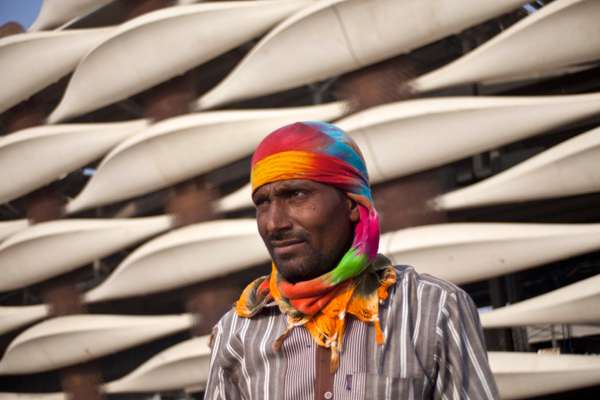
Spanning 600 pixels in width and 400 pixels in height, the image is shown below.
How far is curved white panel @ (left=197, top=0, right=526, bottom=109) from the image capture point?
14.9m

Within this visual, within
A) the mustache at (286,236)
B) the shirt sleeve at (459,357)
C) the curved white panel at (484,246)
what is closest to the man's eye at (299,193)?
the mustache at (286,236)

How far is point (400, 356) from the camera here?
7.87 ft

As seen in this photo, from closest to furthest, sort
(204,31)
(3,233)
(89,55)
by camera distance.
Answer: (204,31), (89,55), (3,233)

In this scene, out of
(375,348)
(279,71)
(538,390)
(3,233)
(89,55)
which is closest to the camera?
(375,348)

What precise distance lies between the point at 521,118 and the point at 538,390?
18.0ft

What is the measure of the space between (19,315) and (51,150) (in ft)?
17.3

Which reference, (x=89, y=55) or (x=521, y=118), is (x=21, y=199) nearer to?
(x=89, y=55)

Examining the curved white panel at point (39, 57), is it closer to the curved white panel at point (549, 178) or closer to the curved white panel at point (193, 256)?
the curved white panel at point (193, 256)

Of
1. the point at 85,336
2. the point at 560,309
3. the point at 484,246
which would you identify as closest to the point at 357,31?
the point at 484,246

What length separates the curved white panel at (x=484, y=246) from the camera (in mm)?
13844

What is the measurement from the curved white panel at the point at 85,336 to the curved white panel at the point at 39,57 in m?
7.49

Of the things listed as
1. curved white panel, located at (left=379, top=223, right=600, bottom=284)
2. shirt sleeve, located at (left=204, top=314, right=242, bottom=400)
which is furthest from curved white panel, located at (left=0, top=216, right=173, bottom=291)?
shirt sleeve, located at (left=204, top=314, right=242, bottom=400)

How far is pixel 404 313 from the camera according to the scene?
2465mm

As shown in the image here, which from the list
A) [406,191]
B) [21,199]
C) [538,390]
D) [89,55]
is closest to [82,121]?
[21,199]
